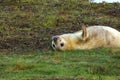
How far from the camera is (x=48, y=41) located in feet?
43.7

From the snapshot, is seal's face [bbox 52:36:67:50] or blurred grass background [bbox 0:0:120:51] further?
blurred grass background [bbox 0:0:120:51]

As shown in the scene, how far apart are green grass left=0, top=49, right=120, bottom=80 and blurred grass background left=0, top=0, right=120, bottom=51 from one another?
51.1 inches

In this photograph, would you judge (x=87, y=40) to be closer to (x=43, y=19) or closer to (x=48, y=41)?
(x=48, y=41)

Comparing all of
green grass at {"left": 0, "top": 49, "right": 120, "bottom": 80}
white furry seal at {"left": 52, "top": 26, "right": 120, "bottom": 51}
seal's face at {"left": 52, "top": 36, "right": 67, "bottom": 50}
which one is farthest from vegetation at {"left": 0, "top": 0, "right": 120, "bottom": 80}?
white furry seal at {"left": 52, "top": 26, "right": 120, "bottom": 51}

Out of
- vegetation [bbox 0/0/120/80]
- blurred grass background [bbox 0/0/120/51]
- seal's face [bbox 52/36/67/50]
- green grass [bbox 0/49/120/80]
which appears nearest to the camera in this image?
green grass [bbox 0/49/120/80]

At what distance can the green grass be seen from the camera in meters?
9.38

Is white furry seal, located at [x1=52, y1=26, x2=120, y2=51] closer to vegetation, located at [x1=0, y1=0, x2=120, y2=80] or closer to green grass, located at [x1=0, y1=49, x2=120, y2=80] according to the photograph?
vegetation, located at [x1=0, y1=0, x2=120, y2=80]

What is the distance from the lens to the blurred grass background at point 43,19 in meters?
13.5

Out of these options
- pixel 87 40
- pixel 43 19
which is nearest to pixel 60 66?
pixel 87 40

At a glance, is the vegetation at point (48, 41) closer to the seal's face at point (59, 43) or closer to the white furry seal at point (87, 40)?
the seal's face at point (59, 43)

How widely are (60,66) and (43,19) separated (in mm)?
6645

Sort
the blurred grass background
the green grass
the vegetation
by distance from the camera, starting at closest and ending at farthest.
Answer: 1. the green grass
2. the vegetation
3. the blurred grass background

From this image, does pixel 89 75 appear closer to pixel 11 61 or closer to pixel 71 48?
pixel 11 61

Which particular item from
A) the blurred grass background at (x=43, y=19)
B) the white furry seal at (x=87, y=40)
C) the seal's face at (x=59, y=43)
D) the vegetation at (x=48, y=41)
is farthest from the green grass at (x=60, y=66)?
the blurred grass background at (x=43, y=19)
